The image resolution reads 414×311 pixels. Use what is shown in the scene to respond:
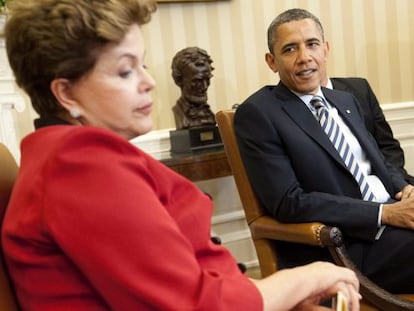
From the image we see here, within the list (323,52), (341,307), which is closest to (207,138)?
(323,52)

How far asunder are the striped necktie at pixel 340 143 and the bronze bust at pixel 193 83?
828 mm

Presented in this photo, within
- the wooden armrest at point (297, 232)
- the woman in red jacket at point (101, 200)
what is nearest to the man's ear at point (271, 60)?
the wooden armrest at point (297, 232)

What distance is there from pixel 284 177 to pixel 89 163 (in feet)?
4.07

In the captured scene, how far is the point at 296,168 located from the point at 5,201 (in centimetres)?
124

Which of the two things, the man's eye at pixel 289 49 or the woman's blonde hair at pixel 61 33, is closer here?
the woman's blonde hair at pixel 61 33

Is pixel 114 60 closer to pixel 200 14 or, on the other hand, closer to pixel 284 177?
pixel 284 177

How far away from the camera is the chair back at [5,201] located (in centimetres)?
96

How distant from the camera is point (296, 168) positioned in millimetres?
2045

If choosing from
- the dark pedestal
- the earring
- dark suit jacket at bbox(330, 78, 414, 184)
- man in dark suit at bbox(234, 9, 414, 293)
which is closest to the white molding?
the dark pedestal

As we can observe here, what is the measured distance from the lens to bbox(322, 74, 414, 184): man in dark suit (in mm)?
2799

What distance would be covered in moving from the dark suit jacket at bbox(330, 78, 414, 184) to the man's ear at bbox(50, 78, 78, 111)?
2081 mm

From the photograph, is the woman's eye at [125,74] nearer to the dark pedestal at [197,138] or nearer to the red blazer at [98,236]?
the red blazer at [98,236]

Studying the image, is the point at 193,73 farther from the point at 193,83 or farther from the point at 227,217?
the point at 227,217

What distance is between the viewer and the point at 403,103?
375 centimetres
